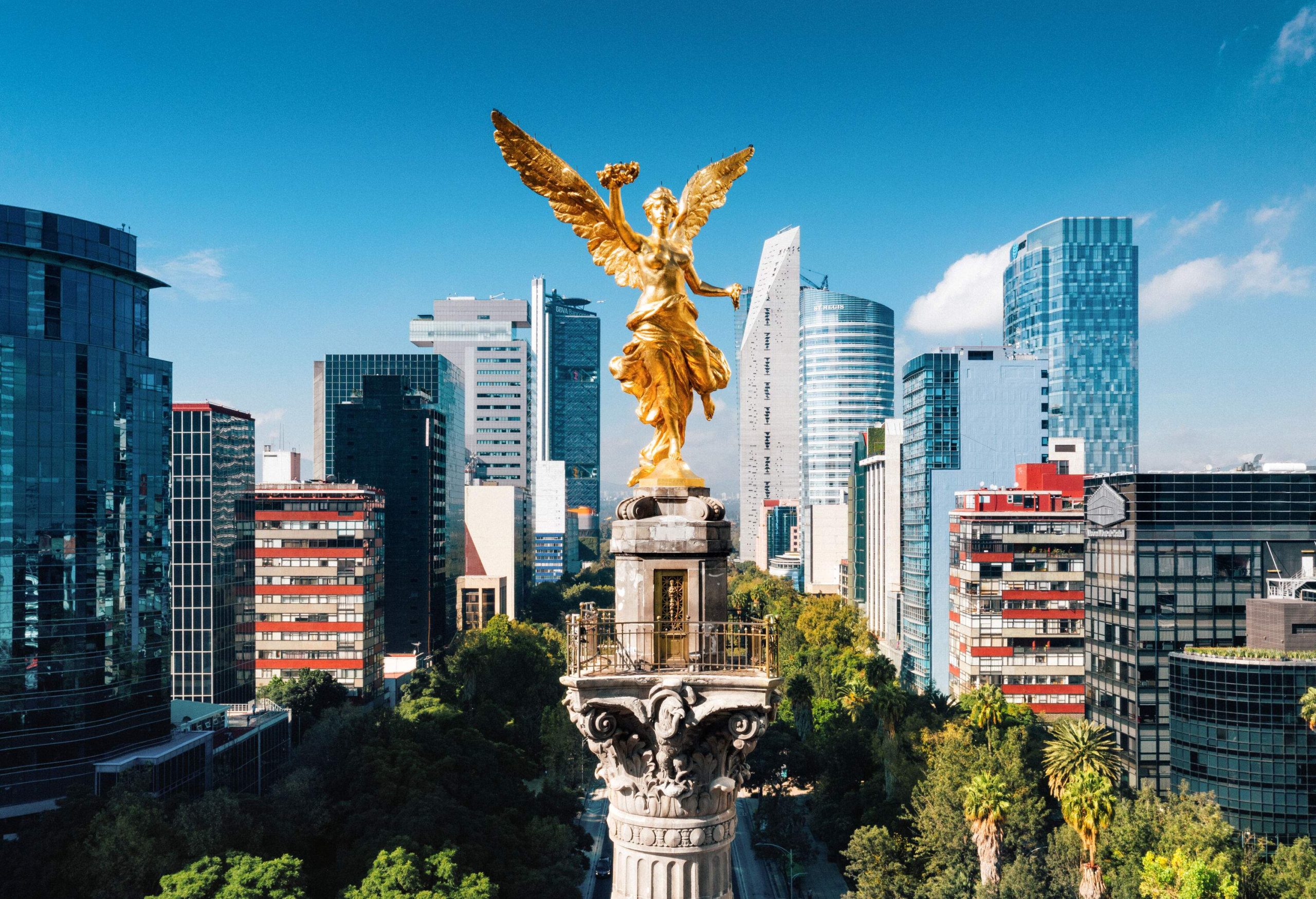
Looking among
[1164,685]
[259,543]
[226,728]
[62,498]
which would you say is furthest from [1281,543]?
[259,543]

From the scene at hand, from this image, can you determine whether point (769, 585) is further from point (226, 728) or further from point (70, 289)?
point (70, 289)

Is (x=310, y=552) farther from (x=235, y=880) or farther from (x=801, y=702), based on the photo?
(x=235, y=880)

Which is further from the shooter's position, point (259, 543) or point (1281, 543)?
point (259, 543)

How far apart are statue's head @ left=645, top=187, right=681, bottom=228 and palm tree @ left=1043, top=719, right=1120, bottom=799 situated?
42625 millimetres

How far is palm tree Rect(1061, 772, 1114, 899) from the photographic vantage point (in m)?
44.8

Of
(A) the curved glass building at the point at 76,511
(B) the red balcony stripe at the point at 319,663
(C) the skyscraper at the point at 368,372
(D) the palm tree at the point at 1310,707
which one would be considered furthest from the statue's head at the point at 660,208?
(C) the skyscraper at the point at 368,372

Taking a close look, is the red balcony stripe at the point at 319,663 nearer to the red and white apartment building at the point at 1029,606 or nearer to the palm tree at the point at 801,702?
the palm tree at the point at 801,702

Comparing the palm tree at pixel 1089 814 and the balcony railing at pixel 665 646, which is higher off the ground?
the balcony railing at pixel 665 646

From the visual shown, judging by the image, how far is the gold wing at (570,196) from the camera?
1838cm

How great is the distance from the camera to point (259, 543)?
95.4 metres

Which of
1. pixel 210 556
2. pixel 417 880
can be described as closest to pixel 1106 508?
pixel 417 880

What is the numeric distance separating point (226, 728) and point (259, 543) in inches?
1204

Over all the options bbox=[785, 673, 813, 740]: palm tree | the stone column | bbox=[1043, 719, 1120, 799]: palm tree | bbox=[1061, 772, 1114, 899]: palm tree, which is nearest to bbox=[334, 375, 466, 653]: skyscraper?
bbox=[785, 673, 813, 740]: palm tree

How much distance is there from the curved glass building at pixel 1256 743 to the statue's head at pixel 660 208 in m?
55.2
